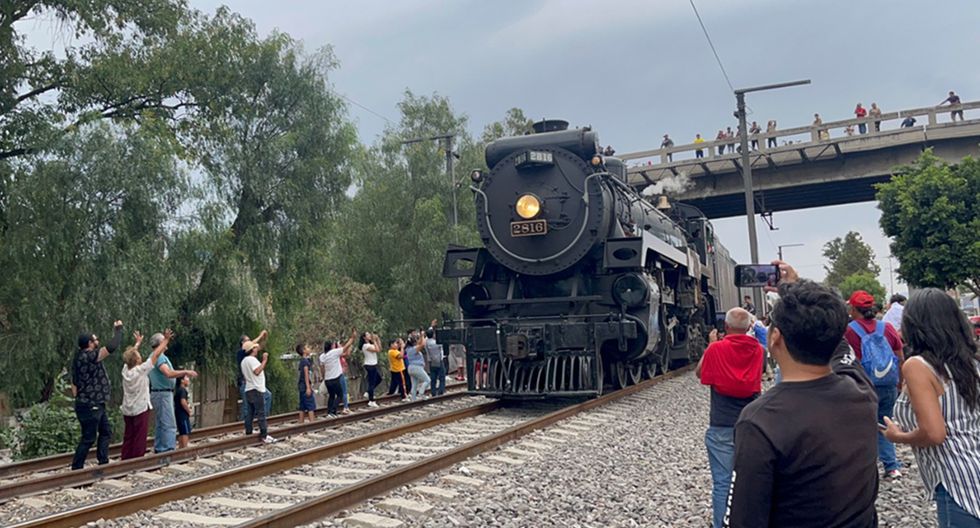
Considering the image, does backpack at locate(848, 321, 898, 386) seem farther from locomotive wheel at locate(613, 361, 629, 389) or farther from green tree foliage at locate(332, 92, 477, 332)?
green tree foliage at locate(332, 92, 477, 332)

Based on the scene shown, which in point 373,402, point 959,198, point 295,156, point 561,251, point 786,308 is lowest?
point 373,402

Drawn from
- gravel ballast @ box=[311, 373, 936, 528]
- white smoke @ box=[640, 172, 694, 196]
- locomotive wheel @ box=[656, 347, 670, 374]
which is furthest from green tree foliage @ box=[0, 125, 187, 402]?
white smoke @ box=[640, 172, 694, 196]

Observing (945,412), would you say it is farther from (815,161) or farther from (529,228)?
(815,161)

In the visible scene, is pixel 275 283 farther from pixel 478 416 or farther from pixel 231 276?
pixel 478 416

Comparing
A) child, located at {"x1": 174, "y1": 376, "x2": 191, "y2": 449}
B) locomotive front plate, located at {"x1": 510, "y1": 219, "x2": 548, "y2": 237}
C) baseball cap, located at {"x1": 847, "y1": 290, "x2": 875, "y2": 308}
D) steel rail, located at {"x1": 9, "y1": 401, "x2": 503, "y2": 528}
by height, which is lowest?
steel rail, located at {"x1": 9, "y1": 401, "x2": 503, "y2": 528}

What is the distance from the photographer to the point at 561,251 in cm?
1110

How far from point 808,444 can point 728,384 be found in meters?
2.54

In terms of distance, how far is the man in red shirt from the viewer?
4602 millimetres

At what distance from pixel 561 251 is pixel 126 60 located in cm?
998

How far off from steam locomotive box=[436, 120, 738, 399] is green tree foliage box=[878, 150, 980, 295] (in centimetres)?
1015

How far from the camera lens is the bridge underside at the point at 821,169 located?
23.8 meters

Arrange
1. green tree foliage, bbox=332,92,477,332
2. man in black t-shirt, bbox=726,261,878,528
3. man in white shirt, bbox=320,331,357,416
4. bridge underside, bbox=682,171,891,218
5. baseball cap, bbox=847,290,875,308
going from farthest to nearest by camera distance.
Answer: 1. green tree foliage, bbox=332,92,477,332
2. bridge underside, bbox=682,171,891,218
3. man in white shirt, bbox=320,331,357,416
4. baseball cap, bbox=847,290,875,308
5. man in black t-shirt, bbox=726,261,878,528

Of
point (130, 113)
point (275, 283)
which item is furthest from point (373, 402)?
point (130, 113)

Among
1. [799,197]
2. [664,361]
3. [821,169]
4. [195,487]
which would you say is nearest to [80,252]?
[195,487]
